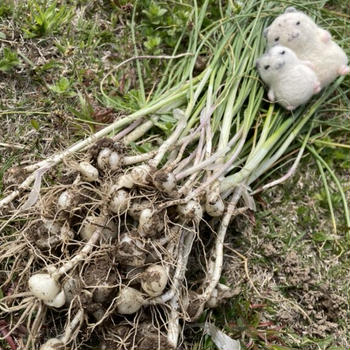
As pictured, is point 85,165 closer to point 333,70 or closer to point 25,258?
point 25,258

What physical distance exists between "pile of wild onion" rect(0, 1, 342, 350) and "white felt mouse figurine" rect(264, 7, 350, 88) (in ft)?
0.93

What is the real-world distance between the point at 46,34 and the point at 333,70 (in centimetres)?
103

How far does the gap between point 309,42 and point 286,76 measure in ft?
0.54

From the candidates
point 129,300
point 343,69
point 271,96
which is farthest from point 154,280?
point 343,69

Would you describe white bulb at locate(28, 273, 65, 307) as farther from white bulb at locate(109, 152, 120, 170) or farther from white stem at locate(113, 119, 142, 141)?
white stem at locate(113, 119, 142, 141)

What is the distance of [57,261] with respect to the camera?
1.40m

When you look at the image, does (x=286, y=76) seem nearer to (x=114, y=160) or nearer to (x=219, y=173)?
(x=219, y=173)

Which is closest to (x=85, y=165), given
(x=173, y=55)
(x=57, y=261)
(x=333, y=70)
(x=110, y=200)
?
(x=110, y=200)

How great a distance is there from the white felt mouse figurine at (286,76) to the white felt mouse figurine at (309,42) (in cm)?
4

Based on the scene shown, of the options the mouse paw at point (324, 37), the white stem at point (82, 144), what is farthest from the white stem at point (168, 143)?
the mouse paw at point (324, 37)

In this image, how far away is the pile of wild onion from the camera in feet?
4.29

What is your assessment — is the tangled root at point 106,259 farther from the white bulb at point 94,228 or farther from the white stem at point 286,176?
the white stem at point 286,176

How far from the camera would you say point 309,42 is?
1.75m

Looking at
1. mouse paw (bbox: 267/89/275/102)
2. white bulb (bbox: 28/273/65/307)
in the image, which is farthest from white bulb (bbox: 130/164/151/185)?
mouse paw (bbox: 267/89/275/102)
